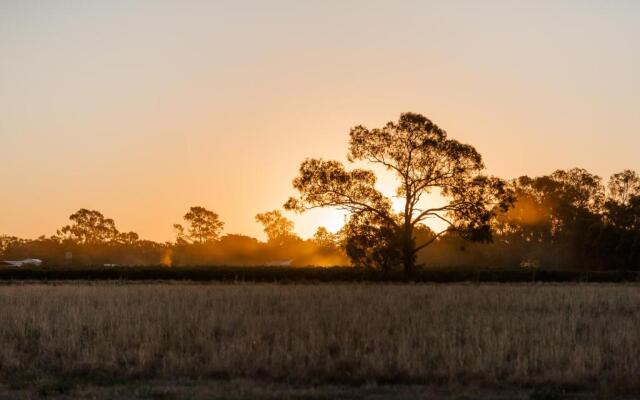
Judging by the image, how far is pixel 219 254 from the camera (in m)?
119

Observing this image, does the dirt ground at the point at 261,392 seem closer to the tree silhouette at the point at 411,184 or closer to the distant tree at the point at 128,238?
the tree silhouette at the point at 411,184

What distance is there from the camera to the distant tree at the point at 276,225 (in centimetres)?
14325

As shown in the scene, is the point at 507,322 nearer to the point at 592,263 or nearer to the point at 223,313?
Answer: the point at 223,313

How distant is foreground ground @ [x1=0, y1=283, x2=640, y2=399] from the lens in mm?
12188

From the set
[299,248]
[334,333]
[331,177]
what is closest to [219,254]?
[299,248]

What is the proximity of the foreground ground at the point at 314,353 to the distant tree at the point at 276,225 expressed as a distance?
4727 inches

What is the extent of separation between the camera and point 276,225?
145 m

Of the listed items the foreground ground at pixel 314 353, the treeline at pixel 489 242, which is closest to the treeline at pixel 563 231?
the treeline at pixel 489 242

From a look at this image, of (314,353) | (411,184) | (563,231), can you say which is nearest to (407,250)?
(411,184)

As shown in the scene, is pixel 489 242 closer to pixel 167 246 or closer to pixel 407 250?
pixel 407 250

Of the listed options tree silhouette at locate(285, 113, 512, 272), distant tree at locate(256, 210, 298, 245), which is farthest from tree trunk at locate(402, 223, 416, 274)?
distant tree at locate(256, 210, 298, 245)

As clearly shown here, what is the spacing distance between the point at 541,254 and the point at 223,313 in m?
75.8

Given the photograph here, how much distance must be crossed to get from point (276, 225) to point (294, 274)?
301 ft

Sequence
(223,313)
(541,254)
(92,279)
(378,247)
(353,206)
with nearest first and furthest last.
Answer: (223,313) < (378,247) < (353,206) < (92,279) < (541,254)
